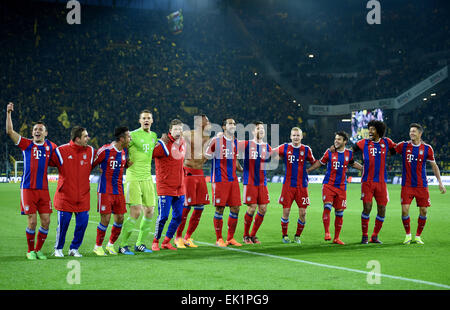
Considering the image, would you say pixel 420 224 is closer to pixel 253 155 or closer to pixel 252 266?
pixel 253 155

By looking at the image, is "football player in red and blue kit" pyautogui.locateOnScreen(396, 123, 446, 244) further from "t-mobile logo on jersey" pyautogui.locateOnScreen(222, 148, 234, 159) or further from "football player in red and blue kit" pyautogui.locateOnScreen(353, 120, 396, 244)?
"t-mobile logo on jersey" pyautogui.locateOnScreen(222, 148, 234, 159)

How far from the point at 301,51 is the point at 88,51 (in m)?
19.7

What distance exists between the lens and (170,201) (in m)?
9.51

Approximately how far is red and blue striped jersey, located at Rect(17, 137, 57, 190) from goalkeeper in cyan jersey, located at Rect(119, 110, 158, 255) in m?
1.33

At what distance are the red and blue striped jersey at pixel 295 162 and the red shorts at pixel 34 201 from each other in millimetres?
4668

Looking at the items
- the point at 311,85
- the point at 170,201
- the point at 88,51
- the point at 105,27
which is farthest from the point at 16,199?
the point at 311,85

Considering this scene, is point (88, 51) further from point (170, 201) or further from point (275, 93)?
point (170, 201)

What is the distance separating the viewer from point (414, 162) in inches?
423

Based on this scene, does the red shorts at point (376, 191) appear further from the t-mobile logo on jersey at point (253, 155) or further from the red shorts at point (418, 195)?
the t-mobile logo on jersey at point (253, 155)

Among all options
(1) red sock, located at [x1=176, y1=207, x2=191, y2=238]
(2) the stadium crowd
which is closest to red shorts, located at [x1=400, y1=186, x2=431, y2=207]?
(1) red sock, located at [x1=176, y1=207, x2=191, y2=238]

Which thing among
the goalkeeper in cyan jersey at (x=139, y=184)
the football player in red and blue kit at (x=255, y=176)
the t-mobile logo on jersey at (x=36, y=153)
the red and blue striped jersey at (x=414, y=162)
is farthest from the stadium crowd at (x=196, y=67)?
the red and blue striped jersey at (x=414, y=162)

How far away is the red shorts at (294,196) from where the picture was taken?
10.7m

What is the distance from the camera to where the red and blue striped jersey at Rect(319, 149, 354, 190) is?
10883 millimetres

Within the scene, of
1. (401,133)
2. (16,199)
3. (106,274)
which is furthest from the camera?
(401,133)
